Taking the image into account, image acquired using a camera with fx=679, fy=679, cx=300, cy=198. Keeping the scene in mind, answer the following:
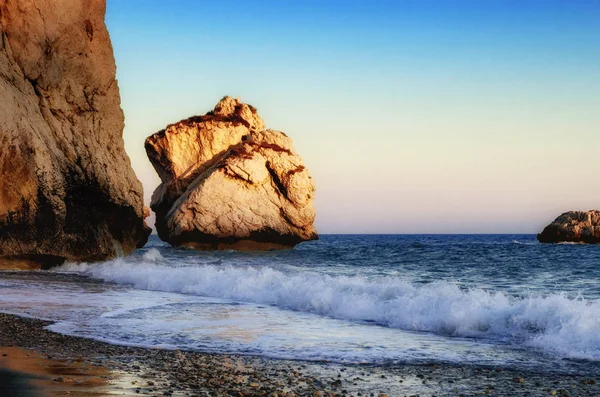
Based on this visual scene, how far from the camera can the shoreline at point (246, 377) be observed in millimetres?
7176

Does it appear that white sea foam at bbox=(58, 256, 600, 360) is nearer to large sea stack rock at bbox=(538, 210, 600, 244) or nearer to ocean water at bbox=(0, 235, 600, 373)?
A: ocean water at bbox=(0, 235, 600, 373)

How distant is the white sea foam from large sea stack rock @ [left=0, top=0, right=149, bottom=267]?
7.77m

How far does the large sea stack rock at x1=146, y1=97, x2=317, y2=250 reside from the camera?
62.8 meters

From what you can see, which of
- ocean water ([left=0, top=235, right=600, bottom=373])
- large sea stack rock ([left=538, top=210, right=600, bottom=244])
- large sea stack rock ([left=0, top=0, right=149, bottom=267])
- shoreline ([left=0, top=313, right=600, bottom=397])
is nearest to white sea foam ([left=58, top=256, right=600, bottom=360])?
ocean water ([left=0, top=235, right=600, bottom=373])

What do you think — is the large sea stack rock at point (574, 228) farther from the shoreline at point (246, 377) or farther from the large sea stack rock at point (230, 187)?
the shoreline at point (246, 377)

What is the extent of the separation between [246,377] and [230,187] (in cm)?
5568

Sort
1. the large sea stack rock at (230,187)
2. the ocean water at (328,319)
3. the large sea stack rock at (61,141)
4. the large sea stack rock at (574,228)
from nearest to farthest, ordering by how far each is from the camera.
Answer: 1. the ocean water at (328,319)
2. the large sea stack rock at (61,141)
3. the large sea stack rock at (230,187)
4. the large sea stack rock at (574,228)

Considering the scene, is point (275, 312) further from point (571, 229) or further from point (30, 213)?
point (571, 229)

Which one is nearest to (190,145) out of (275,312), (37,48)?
(37,48)

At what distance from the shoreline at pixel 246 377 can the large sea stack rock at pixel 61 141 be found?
55.9ft

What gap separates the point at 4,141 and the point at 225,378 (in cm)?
1969

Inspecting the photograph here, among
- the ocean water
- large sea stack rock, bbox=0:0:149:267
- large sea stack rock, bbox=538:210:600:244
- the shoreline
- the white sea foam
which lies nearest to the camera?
the shoreline

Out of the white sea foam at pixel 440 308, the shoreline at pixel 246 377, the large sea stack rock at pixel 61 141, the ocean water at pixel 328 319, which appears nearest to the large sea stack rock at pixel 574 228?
the large sea stack rock at pixel 61 141

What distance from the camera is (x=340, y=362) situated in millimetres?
9266
